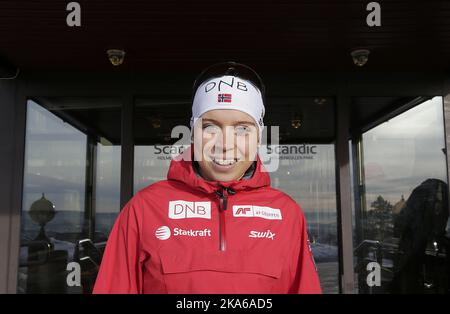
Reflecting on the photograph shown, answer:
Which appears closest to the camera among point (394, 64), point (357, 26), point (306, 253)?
point (306, 253)

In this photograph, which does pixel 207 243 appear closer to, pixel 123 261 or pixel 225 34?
pixel 123 261

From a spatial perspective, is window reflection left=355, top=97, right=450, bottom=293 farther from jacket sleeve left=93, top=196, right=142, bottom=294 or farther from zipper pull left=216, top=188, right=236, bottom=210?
jacket sleeve left=93, top=196, right=142, bottom=294

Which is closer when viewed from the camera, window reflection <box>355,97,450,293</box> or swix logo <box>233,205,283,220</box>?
swix logo <box>233,205,283,220</box>

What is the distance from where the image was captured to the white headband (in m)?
1.33

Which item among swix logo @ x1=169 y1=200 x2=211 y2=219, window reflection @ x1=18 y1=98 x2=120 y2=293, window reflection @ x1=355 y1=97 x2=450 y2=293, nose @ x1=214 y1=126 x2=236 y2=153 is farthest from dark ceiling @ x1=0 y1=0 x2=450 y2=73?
swix logo @ x1=169 y1=200 x2=211 y2=219

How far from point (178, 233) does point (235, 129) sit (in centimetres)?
32

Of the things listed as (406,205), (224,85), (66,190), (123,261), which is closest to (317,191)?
(406,205)

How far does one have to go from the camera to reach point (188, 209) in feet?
4.11

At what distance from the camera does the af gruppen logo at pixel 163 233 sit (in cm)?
120

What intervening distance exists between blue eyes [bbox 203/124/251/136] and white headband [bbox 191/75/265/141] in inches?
1.8

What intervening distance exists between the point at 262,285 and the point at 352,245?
10.3 ft

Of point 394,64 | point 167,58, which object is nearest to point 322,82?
point 394,64

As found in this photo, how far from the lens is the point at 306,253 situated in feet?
4.12
